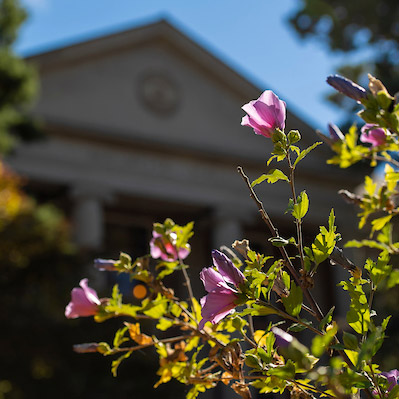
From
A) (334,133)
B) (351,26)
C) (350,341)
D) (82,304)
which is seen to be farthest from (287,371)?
(351,26)

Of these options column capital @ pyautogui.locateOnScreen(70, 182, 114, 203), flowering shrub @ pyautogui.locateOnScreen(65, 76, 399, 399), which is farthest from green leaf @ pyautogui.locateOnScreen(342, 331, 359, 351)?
column capital @ pyautogui.locateOnScreen(70, 182, 114, 203)

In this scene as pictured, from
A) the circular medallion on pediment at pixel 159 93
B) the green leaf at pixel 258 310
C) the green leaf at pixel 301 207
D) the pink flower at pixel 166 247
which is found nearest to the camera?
the green leaf at pixel 258 310

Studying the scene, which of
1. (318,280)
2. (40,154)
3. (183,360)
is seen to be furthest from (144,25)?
(183,360)

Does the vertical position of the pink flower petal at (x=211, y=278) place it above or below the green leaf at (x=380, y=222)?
below

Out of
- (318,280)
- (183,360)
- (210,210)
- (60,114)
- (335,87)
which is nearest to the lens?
(335,87)

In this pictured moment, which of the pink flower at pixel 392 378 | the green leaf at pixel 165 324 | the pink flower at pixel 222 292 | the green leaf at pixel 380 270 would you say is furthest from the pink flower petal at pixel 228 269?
the green leaf at pixel 165 324

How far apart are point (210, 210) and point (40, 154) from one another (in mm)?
5205

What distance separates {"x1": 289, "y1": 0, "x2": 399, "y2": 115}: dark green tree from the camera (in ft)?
67.5

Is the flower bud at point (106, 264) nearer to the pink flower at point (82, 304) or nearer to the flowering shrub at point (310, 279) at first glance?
the pink flower at point (82, 304)

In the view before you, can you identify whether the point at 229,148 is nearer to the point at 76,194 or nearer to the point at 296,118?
the point at 296,118

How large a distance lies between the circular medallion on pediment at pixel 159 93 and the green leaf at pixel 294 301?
57.2 ft

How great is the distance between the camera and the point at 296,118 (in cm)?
1950

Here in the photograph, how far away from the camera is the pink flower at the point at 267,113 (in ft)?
4.52

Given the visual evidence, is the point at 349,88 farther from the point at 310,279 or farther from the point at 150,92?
the point at 150,92
